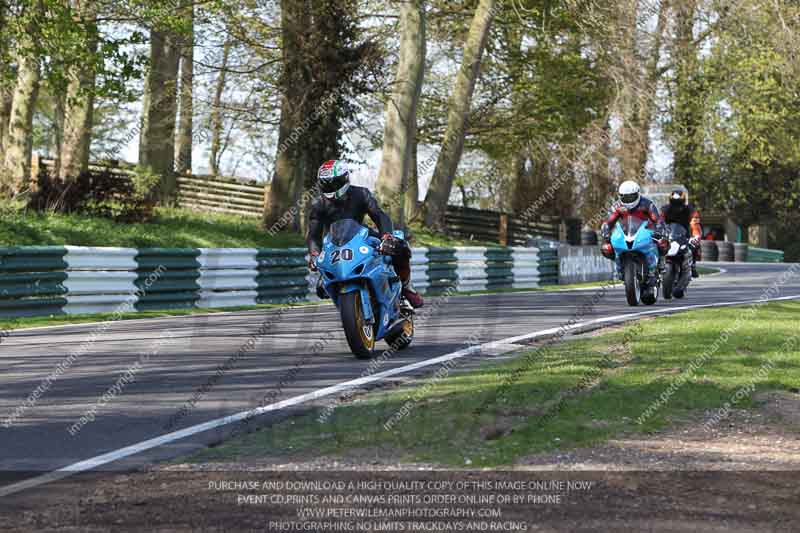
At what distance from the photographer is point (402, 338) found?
1187 centimetres

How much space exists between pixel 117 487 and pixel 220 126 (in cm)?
2645

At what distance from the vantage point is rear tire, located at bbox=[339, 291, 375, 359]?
1063cm

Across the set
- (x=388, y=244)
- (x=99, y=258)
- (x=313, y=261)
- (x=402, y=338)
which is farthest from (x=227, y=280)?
(x=388, y=244)

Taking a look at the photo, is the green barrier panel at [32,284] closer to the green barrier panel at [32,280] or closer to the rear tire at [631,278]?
the green barrier panel at [32,280]

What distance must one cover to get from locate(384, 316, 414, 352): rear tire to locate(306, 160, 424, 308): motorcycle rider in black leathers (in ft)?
2.50

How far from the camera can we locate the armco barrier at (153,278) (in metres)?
16.3

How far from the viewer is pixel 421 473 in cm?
611

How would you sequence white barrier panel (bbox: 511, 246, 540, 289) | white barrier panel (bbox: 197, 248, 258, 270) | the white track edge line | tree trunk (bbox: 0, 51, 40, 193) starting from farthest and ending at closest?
white barrier panel (bbox: 511, 246, 540, 289)
tree trunk (bbox: 0, 51, 40, 193)
white barrier panel (bbox: 197, 248, 258, 270)
the white track edge line

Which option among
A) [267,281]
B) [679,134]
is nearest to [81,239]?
[267,281]

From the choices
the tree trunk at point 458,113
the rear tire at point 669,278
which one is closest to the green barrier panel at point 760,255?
the tree trunk at point 458,113

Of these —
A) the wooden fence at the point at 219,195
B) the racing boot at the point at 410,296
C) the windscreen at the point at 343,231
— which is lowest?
the racing boot at the point at 410,296

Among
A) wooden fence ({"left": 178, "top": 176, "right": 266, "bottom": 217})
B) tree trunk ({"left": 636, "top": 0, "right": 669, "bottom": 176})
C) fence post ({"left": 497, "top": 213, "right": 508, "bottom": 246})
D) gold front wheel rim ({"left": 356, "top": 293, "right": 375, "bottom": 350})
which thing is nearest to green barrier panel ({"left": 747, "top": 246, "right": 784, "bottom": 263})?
tree trunk ({"left": 636, "top": 0, "right": 669, "bottom": 176})

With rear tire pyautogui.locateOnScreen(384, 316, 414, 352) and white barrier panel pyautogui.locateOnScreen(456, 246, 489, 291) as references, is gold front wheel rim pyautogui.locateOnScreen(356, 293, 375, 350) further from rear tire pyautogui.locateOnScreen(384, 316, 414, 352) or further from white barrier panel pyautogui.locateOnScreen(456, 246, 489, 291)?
white barrier panel pyautogui.locateOnScreen(456, 246, 489, 291)

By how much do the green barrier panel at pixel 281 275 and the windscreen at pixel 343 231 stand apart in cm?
1006
